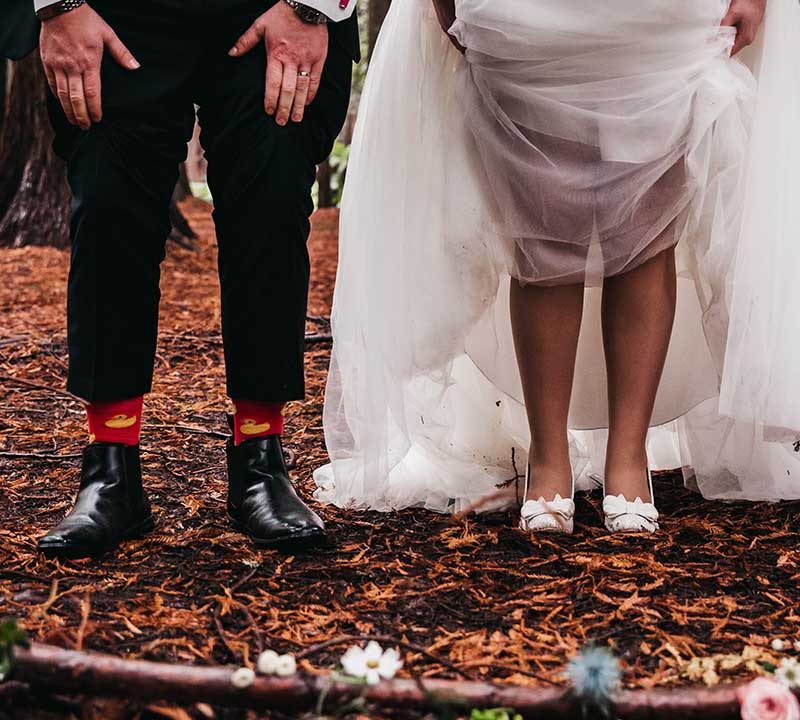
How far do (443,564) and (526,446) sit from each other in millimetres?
726

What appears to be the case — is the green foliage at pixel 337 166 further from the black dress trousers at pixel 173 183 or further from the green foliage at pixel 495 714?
the green foliage at pixel 495 714

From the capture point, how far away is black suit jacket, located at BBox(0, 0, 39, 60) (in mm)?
1875

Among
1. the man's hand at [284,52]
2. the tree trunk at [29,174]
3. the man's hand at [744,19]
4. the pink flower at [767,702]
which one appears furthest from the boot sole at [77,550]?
the tree trunk at [29,174]

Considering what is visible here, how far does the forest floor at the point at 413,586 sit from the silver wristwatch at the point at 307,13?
998mm

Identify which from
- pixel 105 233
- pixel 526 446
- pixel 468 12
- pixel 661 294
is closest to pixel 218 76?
pixel 105 233

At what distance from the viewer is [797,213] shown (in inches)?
81.6

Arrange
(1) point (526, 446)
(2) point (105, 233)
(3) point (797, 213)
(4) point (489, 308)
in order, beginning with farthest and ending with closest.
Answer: (1) point (526, 446)
(4) point (489, 308)
(3) point (797, 213)
(2) point (105, 233)

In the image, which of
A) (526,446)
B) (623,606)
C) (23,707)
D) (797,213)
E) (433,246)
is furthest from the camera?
(526,446)

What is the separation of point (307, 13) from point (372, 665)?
3.97 ft

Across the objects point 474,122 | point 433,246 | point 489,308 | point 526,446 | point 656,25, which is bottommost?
point 526,446

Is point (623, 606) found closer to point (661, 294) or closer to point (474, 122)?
point (661, 294)

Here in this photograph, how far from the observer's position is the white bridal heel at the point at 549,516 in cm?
211

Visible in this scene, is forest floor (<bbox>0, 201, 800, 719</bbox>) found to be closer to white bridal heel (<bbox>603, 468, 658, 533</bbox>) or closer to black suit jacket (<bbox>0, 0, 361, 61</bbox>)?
white bridal heel (<bbox>603, 468, 658, 533</bbox>)

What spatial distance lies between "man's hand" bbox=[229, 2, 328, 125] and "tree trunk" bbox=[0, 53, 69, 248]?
458 centimetres
